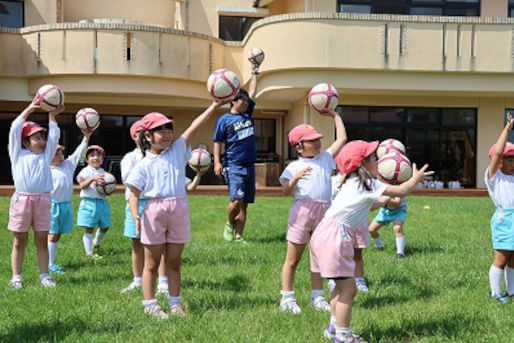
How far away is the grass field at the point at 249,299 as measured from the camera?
4.76 metres

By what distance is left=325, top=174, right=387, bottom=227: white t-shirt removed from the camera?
4.56 meters

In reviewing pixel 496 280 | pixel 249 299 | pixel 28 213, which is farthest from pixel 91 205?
pixel 496 280

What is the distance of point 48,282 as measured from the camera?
6.52m

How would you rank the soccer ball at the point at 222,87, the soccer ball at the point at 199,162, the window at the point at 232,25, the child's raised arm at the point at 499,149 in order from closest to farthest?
the child's raised arm at the point at 499,149 < the soccer ball at the point at 222,87 < the soccer ball at the point at 199,162 < the window at the point at 232,25

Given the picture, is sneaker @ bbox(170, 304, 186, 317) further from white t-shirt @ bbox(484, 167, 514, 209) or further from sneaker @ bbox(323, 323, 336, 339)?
white t-shirt @ bbox(484, 167, 514, 209)

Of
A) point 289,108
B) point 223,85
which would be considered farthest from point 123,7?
point 223,85

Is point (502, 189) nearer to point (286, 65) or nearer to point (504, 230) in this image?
point (504, 230)

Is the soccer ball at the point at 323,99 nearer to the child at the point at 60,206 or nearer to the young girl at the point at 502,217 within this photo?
the young girl at the point at 502,217

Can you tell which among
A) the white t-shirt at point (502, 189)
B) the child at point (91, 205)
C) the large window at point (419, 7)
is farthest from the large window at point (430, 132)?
the white t-shirt at point (502, 189)

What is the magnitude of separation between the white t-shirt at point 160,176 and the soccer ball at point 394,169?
5.82ft

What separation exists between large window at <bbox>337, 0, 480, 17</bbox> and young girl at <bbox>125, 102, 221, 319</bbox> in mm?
17973

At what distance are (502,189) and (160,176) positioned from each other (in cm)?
339

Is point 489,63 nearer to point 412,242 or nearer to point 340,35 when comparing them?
point 340,35

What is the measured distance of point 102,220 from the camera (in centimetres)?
831
